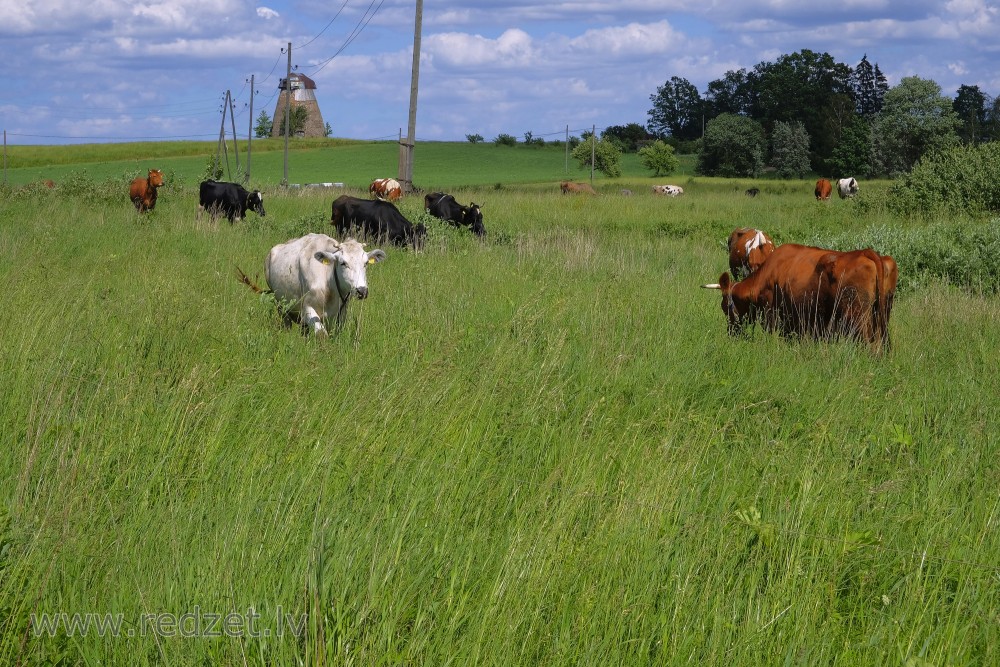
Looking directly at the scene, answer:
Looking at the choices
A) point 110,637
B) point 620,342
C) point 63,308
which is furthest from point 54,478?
point 620,342

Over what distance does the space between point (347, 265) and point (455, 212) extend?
13126 millimetres

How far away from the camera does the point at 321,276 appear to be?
347 inches

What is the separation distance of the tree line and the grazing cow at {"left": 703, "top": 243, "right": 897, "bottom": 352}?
52.1m

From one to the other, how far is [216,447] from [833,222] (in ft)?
64.8

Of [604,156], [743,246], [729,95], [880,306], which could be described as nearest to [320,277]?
[880,306]

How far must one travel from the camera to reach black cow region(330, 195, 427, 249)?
1661 cm

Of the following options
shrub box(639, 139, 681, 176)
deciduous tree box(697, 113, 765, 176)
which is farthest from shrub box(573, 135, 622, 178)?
deciduous tree box(697, 113, 765, 176)

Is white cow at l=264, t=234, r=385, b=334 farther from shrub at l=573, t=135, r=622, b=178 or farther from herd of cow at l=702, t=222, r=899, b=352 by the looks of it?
shrub at l=573, t=135, r=622, b=178

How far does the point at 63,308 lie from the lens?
676 centimetres

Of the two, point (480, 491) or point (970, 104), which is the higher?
point (970, 104)

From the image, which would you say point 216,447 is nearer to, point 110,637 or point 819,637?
point 110,637

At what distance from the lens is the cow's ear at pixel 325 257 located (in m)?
8.56

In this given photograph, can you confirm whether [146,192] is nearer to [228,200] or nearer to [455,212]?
[228,200]

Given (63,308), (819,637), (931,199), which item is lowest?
(819,637)
